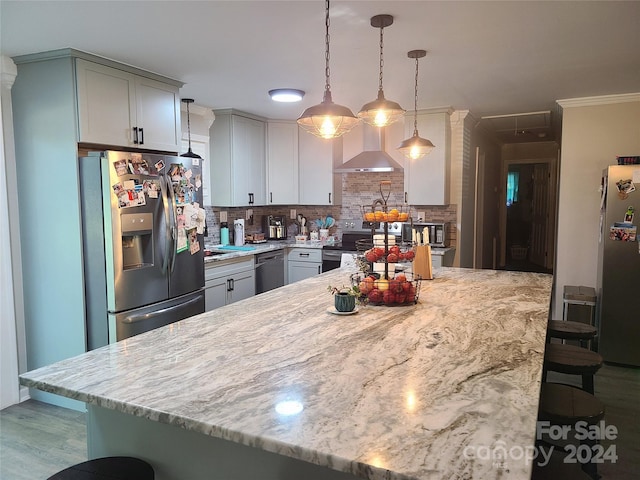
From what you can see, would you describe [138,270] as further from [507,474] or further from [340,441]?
[507,474]

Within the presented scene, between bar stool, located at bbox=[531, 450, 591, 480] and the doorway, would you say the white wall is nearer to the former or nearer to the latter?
bar stool, located at bbox=[531, 450, 591, 480]

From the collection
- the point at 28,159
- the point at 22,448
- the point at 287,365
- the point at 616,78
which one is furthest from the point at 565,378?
the point at 28,159

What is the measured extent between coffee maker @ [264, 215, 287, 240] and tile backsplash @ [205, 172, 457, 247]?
0.33 feet

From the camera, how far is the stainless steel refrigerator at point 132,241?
3.01 m

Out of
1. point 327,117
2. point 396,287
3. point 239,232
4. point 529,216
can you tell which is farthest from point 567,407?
point 529,216

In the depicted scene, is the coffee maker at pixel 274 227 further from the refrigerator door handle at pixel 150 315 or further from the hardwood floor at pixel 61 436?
the hardwood floor at pixel 61 436

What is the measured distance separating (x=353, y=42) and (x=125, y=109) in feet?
5.38

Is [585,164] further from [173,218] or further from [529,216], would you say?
[529,216]

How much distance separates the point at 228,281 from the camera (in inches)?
173

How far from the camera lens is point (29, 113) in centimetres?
314

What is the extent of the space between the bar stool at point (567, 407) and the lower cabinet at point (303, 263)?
11.3 feet

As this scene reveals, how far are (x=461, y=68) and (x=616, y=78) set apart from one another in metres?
1.32

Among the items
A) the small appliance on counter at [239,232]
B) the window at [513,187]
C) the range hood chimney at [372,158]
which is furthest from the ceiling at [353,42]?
the window at [513,187]

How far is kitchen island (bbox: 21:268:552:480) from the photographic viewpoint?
3.42 feet
